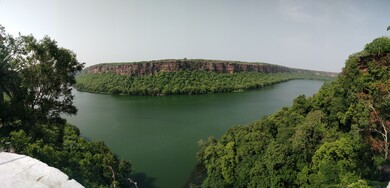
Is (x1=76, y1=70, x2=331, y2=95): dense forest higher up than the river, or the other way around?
(x1=76, y1=70, x2=331, y2=95): dense forest

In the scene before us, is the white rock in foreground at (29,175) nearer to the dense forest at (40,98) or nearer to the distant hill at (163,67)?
the dense forest at (40,98)

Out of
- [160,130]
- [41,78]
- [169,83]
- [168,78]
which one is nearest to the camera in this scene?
[41,78]

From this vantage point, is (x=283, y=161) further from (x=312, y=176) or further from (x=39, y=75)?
(x=39, y=75)

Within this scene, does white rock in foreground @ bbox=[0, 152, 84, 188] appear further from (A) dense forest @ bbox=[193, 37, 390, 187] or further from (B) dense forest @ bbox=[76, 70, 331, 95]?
(B) dense forest @ bbox=[76, 70, 331, 95]

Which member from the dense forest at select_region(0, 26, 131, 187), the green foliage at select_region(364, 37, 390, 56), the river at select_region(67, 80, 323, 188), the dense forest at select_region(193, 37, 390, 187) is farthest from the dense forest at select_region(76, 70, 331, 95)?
the dense forest at select_region(0, 26, 131, 187)

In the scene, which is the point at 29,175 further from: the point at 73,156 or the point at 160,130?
the point at 160,130

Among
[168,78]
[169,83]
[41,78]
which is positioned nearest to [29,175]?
[41,78]
